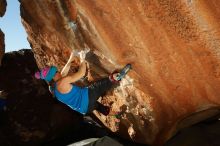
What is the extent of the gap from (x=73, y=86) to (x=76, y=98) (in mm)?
211

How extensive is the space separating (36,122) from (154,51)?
5968 millimetres

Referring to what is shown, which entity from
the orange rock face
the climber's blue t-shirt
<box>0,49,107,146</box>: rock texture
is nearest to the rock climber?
the climber's blue t-shirt

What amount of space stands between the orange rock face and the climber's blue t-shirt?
2.08 feet

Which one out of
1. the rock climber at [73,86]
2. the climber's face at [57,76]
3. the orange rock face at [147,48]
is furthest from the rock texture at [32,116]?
the climber's face at [57,76]

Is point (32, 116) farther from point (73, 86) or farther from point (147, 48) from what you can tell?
point (147, 48)

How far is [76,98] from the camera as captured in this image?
410 cm

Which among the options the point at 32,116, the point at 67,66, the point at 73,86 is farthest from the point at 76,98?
the point at 32,116

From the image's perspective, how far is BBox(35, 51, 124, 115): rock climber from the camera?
3661 mm

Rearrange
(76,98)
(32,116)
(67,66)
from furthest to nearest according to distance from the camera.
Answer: (32,116) < (76,98) < (67,66)

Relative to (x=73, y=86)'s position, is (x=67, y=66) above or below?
above

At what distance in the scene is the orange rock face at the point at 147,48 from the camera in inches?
135

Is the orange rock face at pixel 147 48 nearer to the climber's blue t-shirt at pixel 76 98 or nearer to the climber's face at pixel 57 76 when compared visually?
the climber's blue t-shirt at pixel 76 98

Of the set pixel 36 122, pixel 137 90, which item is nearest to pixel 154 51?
pixel 137 90

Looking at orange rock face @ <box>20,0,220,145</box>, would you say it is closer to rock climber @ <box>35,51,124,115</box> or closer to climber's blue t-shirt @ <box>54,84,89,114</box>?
rock climber @ <box>35,51,124,115</box>
